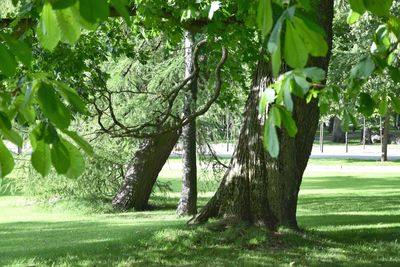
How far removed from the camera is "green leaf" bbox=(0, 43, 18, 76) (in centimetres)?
184

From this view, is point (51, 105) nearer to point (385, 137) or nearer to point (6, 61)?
point (6, 61)

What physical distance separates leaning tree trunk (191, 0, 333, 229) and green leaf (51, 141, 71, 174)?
7.43 meters

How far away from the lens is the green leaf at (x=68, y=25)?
1.69 m

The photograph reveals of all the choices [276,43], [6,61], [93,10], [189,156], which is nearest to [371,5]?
[276,43]

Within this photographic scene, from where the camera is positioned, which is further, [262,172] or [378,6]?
[262,172]

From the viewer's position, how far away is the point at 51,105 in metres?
1.72

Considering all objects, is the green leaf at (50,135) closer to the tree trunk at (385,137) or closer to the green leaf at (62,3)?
the green leaf at (62,3)

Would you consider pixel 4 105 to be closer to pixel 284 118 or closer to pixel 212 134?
pixel 284 118

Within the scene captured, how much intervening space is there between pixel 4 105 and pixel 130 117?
14009mm

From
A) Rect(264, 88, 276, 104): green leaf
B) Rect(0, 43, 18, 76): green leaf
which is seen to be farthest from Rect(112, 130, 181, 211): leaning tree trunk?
Answer: Rect(0, 43, 18, 76): green leaf

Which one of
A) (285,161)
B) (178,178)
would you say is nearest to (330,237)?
(285,161)

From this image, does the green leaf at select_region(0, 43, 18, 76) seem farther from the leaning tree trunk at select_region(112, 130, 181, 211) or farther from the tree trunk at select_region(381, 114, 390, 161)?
the tree trunk at select_region(381, 114, 390, 161)

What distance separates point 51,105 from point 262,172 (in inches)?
300

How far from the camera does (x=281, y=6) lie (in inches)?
64.8
